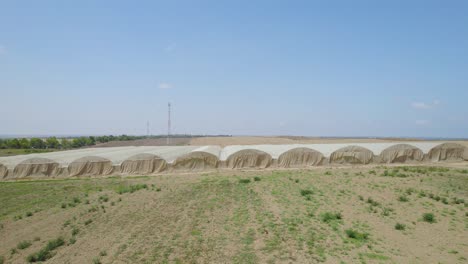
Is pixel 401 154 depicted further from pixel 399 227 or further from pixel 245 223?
pixel 245 223

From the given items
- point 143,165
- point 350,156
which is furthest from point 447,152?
point 143,165

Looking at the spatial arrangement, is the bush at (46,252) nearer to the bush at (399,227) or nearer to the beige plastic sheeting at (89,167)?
the bush at (399,227)

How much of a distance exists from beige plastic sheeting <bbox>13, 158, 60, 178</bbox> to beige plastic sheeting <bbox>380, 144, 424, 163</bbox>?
34037mm

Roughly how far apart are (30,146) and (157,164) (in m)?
58.5

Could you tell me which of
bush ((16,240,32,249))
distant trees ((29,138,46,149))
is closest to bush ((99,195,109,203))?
bush ((16,240,32,249))

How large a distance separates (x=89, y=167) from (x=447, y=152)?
39.8 meters

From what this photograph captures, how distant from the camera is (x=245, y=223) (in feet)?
41.9

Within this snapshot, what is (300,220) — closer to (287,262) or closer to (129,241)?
(287,262)

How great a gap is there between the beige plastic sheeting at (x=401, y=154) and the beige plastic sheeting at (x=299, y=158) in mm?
7534

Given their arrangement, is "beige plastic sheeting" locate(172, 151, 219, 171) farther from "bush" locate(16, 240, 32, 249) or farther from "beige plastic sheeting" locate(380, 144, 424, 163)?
"bush" locate(16, 240, 32, 249)

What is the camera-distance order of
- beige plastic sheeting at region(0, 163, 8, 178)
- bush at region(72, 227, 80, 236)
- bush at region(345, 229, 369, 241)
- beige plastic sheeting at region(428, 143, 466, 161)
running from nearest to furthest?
bush at region(345, 229, 369, 241) < bush at region(72, 227, 80, 236) < beige plastic sheeting at region(0, 163, 8, 178) < beige plastic sheeting at region(428, 143, 466, 161)

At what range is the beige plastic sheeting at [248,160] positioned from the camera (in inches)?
1242

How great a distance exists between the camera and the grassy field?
32.6ft

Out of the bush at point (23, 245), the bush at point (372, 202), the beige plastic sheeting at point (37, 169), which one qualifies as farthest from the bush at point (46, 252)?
the beige plastic sheeting at point (37, 169)
